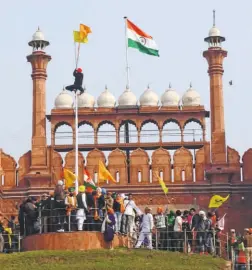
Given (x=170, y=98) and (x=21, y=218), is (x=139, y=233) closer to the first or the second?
(x=21, y=218)

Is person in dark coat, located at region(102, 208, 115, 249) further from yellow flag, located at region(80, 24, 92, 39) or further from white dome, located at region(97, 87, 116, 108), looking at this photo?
white dome, located at region(97, 87, 116, 108)

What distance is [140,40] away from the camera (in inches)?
1288

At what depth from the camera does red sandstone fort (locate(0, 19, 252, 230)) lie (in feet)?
117

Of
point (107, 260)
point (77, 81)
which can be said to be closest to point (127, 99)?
point (77, 81)

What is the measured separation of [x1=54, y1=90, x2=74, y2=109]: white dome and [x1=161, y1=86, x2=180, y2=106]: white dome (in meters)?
3.27

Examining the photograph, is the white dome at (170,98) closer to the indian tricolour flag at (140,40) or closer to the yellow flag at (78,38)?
the indian tricolour flag at (140,40)

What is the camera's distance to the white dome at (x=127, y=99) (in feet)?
123

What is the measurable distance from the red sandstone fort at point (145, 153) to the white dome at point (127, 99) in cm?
4

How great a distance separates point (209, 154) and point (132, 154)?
263 cm

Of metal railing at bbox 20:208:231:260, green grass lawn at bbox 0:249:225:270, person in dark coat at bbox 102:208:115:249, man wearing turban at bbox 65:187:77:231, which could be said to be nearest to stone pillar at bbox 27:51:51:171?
metal railing at bbox 20:208:231:260

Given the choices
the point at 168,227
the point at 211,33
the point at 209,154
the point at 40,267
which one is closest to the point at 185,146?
the point at 209,154

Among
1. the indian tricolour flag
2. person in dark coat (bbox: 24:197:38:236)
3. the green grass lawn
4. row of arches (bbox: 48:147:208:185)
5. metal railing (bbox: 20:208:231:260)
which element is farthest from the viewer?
row of arches (bbox: 48:147:208:185)

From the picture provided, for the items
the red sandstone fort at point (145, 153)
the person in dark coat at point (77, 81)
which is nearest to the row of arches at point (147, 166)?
the red sandstone fort at point (145, 153)

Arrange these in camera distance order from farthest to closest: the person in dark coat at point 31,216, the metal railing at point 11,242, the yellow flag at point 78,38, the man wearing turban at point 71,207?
1. the yellow flag at point 78,38
2. the metal railing at point 11,242
3. the person in dark coat at point 31,216
4. the man wearing turban at point 71,207
